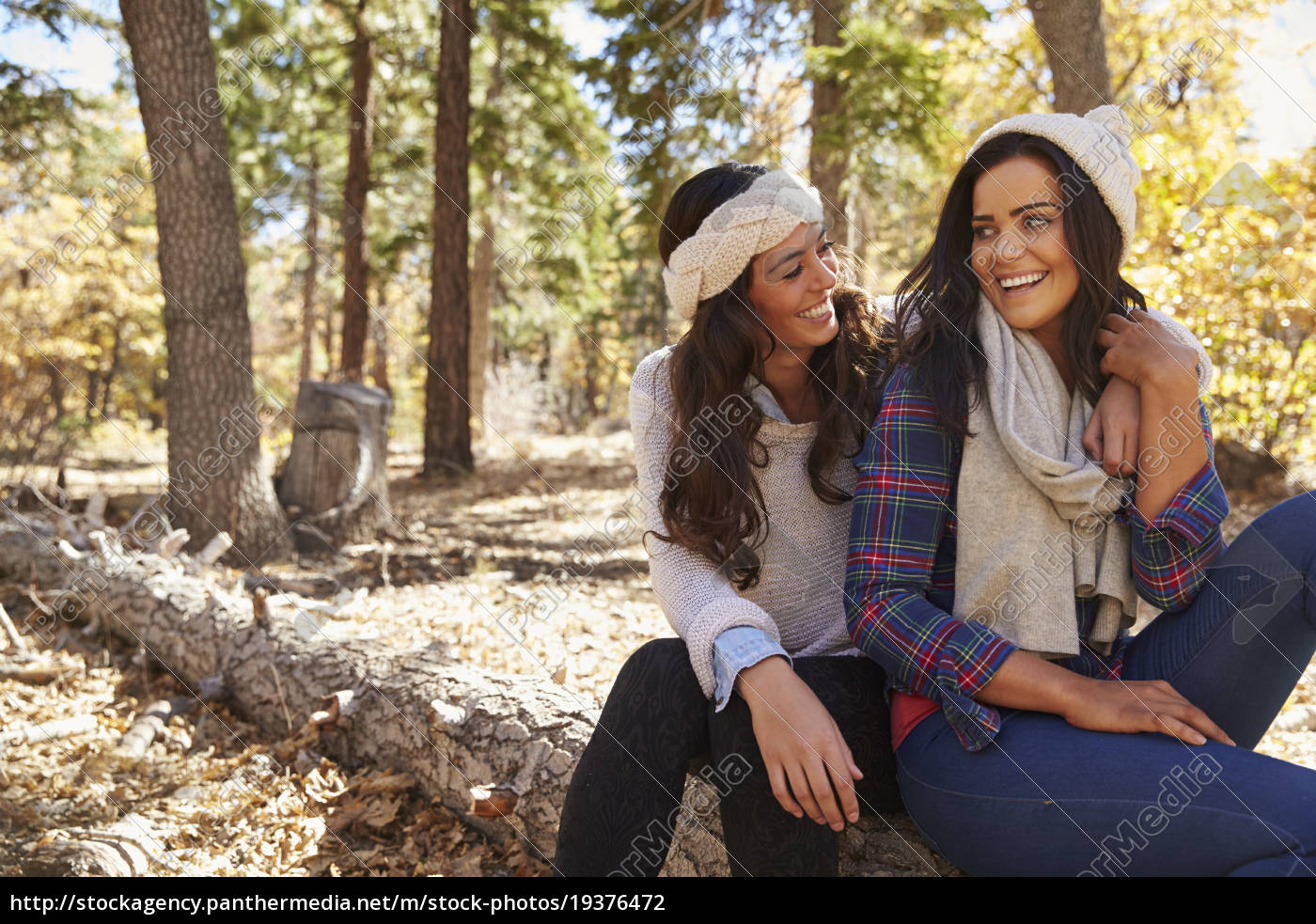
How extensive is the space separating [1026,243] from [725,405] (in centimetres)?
73

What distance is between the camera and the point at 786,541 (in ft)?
7.13

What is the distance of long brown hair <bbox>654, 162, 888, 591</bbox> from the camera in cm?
207

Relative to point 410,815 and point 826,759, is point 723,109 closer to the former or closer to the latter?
point 410,815

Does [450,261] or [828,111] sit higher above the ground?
[828,111]

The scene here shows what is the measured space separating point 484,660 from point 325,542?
2.55 m

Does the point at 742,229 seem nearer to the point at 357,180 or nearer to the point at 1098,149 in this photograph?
the point at 1098,149

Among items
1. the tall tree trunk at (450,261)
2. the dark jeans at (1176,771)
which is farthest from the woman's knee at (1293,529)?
the tall tree trunk at (450,261)

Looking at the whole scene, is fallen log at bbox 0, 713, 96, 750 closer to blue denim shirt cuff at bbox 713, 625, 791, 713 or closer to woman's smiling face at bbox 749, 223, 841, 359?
blue denim shirt cuff at bbox 713, 625, 791, 713

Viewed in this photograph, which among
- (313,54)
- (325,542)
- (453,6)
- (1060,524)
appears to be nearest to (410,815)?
(1060,524)

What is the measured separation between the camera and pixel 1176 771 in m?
1.48

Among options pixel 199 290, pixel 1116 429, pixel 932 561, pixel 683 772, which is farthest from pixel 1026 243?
pixel 199 290

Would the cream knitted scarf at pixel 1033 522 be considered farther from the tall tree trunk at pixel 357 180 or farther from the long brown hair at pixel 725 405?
the tall tree trunk at pixel 357 180

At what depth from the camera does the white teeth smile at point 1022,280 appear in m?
1.95

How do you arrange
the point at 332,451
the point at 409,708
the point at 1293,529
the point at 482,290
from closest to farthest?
1. the point at 1293,529
2. the point at 409,708
3. the point at 332,451
4. the point at 482,290
